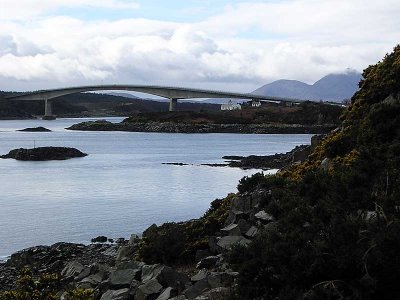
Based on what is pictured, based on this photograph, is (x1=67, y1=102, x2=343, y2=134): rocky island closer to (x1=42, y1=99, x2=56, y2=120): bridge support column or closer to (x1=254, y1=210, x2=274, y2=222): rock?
(x1=42, y1=99, x2=56, y2=120): bridge support column

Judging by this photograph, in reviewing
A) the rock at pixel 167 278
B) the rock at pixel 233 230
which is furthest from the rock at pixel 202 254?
the rock at pixel 167 278

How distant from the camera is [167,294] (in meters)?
9.79

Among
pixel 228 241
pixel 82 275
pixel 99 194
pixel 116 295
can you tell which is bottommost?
pixel 99 194

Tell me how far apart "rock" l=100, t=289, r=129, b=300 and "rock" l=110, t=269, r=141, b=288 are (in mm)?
266

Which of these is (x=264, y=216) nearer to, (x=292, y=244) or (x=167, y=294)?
(x=167, y=294)

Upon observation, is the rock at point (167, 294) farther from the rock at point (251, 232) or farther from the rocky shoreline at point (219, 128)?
the rocky shoreline at point (219, 128)

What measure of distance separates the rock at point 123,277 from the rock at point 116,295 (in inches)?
10.5

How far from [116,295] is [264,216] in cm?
333

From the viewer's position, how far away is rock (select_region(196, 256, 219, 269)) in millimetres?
11641

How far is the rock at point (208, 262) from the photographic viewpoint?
38.2 ft

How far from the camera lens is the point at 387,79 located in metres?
17.3

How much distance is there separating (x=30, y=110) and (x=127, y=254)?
579ft

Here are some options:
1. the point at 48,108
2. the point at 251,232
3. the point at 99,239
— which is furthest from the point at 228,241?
the point at 48,108

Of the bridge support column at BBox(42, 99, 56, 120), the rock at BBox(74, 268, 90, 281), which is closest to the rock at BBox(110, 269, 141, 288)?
the rock at BBox(74, 268, 90, 281)
